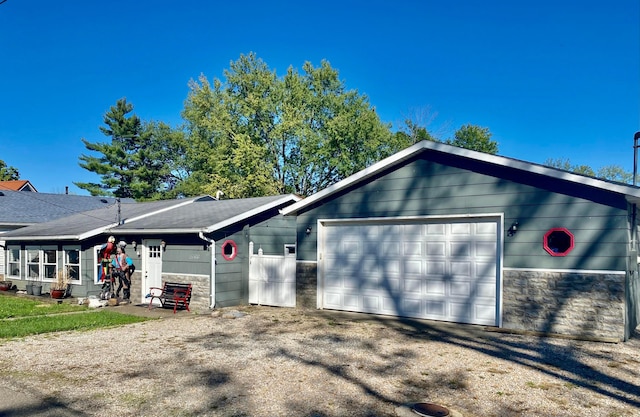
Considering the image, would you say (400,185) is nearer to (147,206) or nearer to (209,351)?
(209,351)

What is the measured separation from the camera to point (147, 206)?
2052 centimetres

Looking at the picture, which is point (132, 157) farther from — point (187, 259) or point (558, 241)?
point (558, 241)

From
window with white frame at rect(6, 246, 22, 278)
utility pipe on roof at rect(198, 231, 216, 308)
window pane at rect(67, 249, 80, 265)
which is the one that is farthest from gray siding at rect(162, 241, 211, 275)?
window with white frame at rect(6, 246, 22, 278)

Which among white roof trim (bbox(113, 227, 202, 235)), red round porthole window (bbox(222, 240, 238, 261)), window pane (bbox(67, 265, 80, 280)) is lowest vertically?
window pane (bbox(67, 265, 80, 280))

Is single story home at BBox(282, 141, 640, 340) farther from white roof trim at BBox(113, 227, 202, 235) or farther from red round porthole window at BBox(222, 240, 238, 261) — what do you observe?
white roof trim at BBox(113, 227, 202, 235)

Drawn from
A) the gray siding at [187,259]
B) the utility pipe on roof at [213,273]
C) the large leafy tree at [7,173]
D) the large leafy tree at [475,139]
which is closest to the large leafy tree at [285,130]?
the large leafy tree at [475,139]

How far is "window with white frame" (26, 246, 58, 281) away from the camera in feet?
57.8

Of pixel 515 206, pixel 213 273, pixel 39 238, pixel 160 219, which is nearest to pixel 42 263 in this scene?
pixel 39 238

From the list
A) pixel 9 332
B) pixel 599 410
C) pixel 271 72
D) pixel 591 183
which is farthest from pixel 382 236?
pixel 271 72

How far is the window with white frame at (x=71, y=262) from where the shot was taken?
16.8 metres

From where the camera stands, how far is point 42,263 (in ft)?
58.9

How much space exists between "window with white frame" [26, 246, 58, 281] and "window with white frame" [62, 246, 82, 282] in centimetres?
59

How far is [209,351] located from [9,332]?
5083 mm

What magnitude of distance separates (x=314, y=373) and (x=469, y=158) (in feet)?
20.2
